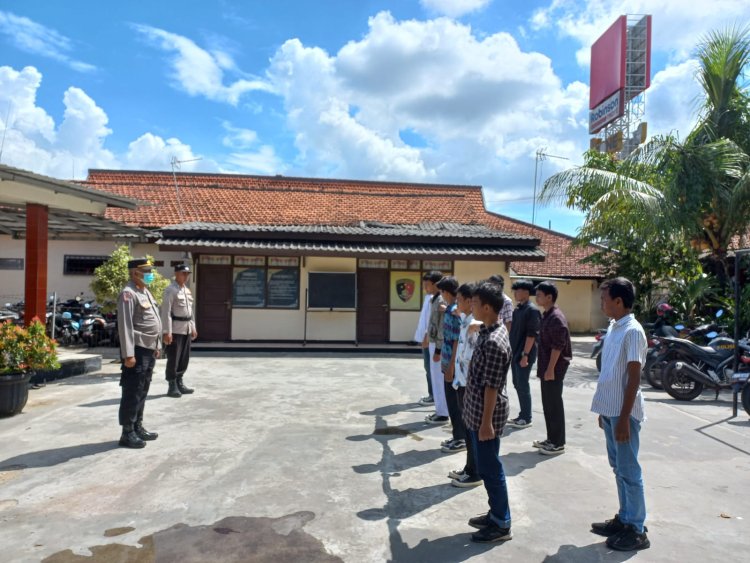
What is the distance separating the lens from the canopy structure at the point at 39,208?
24.2 feet

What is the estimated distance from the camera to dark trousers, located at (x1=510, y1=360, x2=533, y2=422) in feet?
18.3

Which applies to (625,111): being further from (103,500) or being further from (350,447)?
(103,500)

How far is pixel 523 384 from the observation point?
5652mm

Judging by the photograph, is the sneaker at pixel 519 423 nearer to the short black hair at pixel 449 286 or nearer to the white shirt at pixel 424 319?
the white shirt at pixel 424 319

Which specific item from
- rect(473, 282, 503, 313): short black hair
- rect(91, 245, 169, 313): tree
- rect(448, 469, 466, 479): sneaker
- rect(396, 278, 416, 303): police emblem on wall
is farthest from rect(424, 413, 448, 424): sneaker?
rect(396, 278, 416, 303): police emblem on wall

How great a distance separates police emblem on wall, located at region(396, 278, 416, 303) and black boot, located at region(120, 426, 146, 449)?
29.2 ft

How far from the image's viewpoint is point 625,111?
2900 centimetres

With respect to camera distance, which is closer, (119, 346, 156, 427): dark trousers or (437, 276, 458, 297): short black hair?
(119, 346, 156, 427): dark trousers

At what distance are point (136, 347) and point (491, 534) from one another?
3.64 meters

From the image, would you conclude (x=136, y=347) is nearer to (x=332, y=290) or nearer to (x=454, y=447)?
(x=454, y=447)

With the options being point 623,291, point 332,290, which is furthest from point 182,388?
point 623,291

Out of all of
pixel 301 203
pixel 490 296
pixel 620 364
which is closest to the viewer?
pixel 620 364

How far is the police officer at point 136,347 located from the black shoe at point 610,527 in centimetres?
388

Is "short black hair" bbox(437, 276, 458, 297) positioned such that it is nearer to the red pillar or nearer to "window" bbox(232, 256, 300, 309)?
the red pillar
